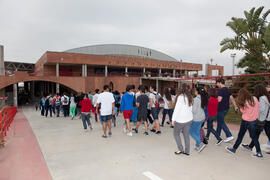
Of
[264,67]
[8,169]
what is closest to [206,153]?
[8,169]

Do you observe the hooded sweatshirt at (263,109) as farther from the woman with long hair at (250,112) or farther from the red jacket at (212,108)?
the red jacket at (212,108)

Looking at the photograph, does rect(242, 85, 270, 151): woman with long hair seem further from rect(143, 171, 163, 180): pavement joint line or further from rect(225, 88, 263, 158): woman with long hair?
rect(143, 171, 163, 180): pavement joint line

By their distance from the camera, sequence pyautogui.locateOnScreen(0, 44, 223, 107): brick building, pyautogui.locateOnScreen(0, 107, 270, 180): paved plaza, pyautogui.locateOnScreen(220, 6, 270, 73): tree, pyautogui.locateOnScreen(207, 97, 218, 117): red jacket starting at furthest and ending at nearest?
1. pyautogui.locateOnScreen(0, 44, 223, 107): brick building
2. pyautogui.locateOnScreen(220, 6, 270, 73): tree
3. pyautogui.locateOnScreen(207, 97, 218, 117): red jacket
4. pyautogui.locateOnScreen(0, 107, 270, 180): paved plaza

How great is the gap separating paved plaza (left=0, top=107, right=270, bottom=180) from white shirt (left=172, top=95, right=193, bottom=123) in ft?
2.97

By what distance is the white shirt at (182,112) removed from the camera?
13.4ft

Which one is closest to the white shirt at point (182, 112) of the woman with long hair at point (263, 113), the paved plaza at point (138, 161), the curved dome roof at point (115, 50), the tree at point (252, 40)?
the paved plaza at point (138, 161)

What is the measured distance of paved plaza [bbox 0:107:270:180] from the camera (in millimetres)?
3316

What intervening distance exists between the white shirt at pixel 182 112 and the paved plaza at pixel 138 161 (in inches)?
35.6

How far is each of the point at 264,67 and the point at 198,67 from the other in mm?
30344

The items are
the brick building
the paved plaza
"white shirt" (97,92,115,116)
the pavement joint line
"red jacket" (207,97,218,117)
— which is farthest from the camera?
the brick building

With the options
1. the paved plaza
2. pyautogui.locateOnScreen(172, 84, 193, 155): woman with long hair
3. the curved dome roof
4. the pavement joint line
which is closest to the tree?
the paved plaza

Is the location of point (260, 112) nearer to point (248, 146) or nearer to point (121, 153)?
point (248, 146)

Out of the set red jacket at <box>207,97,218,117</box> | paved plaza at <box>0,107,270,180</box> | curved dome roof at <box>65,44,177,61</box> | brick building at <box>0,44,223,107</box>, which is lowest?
paved plaza at <box>0,107,270,180</box>

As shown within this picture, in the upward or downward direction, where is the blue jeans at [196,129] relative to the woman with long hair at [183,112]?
downward
